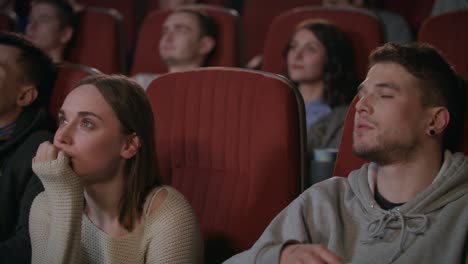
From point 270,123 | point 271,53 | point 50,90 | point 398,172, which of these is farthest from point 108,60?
point 398,172

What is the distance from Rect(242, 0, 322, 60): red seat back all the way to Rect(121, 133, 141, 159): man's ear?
5.72 ft

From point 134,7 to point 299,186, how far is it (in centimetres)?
237

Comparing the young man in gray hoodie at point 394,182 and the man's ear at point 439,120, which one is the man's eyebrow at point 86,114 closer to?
the young man in gray hoodie at point 394,182

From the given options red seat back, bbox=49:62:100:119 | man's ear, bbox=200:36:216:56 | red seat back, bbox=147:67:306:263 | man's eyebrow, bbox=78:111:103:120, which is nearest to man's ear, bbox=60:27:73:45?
man's ear, bbox=200:36:216:56

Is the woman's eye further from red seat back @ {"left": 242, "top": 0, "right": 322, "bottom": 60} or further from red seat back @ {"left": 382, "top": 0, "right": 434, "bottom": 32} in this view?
red seat back @ {"left": 382, "top": 0, "right": 434, "bottom": 32}

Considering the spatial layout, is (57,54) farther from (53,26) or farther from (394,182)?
(394,182)

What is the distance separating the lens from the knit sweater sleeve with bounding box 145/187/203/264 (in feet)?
4.88

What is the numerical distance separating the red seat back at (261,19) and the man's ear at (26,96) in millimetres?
1458

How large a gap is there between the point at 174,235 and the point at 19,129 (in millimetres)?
608

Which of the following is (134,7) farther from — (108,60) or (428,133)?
(428,133)

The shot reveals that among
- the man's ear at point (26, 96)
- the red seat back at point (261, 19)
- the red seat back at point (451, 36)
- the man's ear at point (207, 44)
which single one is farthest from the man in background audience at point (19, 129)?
the red seat back at point (261, 19)

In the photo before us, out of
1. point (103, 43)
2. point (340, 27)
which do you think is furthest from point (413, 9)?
point (103, 43)

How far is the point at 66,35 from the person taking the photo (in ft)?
10.1

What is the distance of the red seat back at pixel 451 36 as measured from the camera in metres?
2.33
